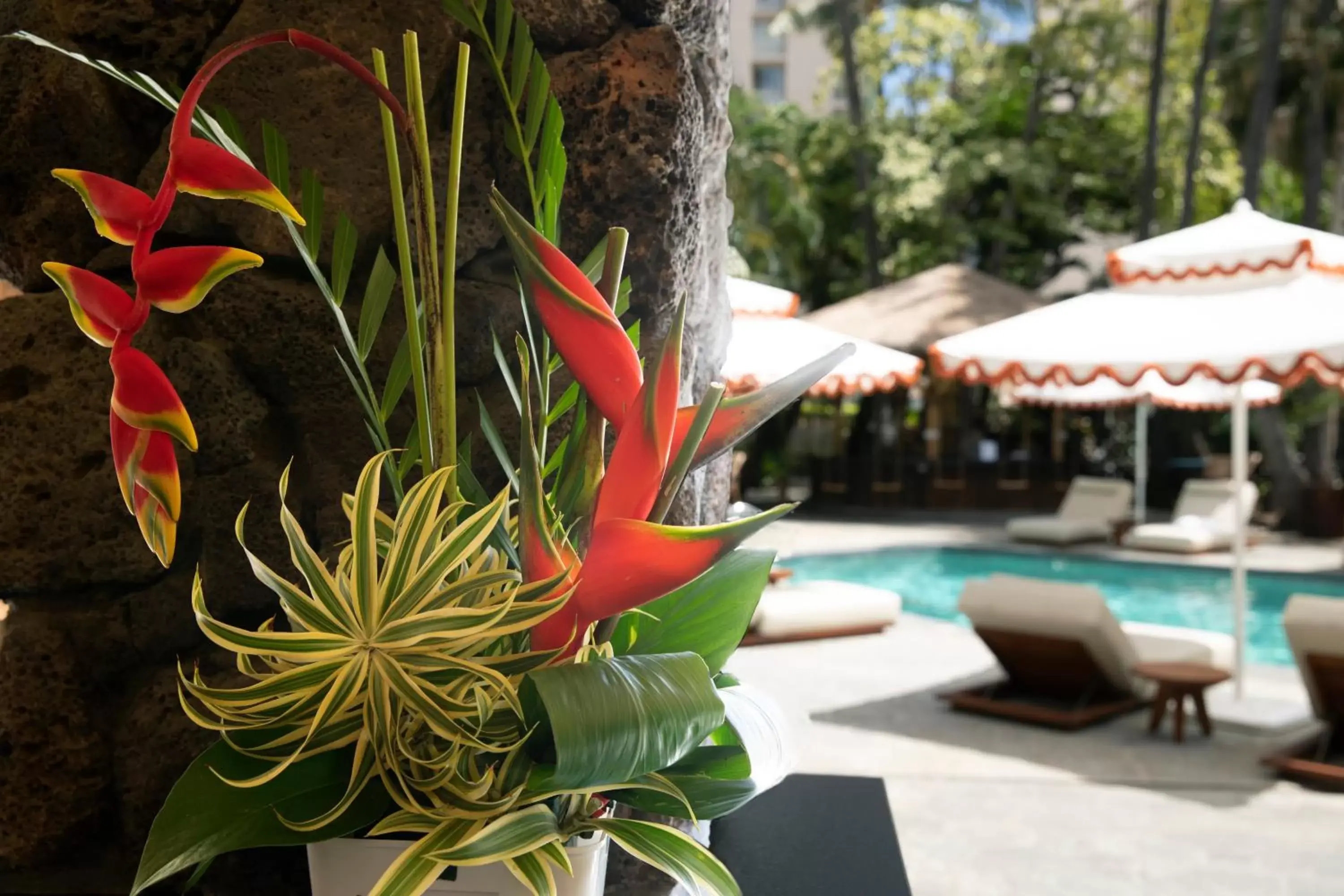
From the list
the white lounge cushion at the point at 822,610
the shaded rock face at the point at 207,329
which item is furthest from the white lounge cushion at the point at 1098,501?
the shaded rock face at the point at 207,329

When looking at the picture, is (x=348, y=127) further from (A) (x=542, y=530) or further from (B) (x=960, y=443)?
(B) (x=960, y=443)

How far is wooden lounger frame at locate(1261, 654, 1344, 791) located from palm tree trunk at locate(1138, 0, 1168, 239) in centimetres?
1326

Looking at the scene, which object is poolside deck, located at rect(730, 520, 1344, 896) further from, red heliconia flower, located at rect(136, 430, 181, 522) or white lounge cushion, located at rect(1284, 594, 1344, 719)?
red heliconia flower, located at rect(136, 430, 181, 522)

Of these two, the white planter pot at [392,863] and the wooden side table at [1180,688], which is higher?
the white planter pot at [392,863]

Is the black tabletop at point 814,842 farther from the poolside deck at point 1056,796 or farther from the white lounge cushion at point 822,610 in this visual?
the white lounge cushion at point 822,610

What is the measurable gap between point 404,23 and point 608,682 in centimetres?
101

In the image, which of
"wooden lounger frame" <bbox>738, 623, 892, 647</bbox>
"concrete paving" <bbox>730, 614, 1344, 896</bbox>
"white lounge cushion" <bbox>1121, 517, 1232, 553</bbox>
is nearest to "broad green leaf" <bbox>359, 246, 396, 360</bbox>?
"concrete paving" <bbox>730, 614, 1344, 896</bbox>

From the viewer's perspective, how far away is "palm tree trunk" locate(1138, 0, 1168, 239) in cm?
1712

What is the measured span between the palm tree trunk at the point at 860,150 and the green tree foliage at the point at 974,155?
160 millimetres

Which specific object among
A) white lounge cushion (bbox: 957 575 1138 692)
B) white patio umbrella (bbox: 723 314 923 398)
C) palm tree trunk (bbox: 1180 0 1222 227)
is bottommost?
white lounge cushion (bbox: 957 575 1138 692)

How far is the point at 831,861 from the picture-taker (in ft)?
5.57

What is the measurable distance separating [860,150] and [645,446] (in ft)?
65.3

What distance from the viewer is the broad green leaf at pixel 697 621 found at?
1.11m

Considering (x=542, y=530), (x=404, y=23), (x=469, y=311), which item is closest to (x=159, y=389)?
(x=542, y=530)
